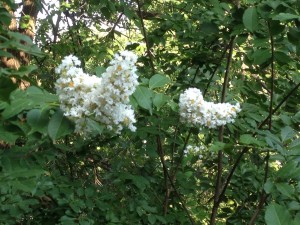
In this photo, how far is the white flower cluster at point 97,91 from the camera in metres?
1.10

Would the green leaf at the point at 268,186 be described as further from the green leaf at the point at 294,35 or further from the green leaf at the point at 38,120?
the green leaf at the point at 38,120

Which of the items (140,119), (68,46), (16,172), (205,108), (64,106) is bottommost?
(16,172)

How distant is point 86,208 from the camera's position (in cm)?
220

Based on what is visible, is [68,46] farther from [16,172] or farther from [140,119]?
[16,172]

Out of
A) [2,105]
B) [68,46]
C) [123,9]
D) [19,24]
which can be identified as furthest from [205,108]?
[19,24]

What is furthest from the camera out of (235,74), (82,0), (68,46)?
(82,0)

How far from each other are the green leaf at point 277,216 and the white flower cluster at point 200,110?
0.43m

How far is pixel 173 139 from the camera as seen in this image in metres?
2.34

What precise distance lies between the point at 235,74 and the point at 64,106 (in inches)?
92.4

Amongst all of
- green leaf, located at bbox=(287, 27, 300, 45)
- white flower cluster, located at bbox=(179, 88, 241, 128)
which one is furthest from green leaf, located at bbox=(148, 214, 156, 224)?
green leaf, located at bbox=(287, 27, 300, 45)

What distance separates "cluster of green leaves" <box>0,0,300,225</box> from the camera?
1236mm

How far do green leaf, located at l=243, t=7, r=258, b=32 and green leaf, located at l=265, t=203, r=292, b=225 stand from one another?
66 centimetres

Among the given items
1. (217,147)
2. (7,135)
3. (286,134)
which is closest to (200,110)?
(217,147)

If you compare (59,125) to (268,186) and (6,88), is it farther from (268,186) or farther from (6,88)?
(268,186)
